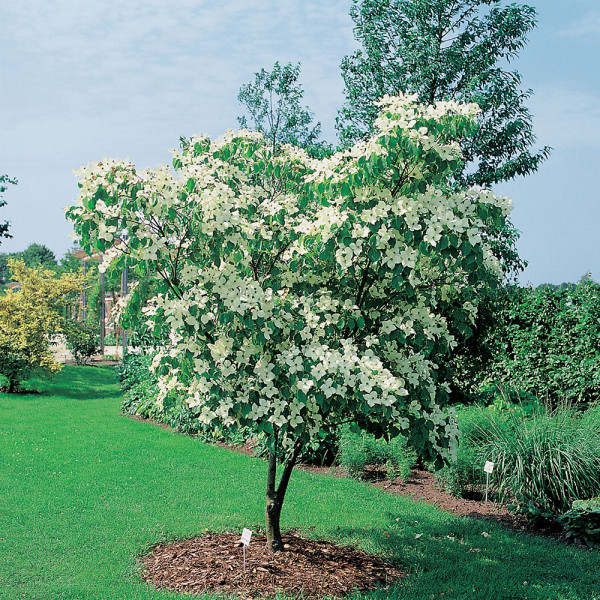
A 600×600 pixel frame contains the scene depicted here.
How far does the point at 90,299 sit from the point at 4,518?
70.0ft

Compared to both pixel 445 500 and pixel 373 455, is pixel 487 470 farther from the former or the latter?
pixel 373 455

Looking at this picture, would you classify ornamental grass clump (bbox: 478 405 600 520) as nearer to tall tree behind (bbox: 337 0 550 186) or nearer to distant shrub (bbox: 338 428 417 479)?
distant shrub (bbox: 338 428 417 479)

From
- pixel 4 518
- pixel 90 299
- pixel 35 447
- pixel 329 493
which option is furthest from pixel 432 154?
pixel 90 299

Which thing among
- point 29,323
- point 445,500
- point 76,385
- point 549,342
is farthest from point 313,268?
point 76,385

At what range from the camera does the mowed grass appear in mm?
4098

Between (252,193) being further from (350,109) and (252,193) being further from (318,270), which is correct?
(350,109)

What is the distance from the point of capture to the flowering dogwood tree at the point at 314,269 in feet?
11.3

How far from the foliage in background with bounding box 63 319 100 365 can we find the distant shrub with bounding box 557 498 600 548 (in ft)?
41.4

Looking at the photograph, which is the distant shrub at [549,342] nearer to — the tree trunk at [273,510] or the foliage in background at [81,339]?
the tree trunk at [273,510]

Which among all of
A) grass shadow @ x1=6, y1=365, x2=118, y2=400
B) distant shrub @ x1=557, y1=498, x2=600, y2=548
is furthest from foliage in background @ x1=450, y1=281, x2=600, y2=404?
grass shadow @ x1=6, y1=365, x2=118, y2=400

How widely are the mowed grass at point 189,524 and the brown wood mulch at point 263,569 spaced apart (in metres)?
0.16

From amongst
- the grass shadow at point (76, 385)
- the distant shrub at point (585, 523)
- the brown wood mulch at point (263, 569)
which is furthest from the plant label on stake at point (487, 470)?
the grass shadow at point (76, 385)

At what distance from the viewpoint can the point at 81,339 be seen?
15.4 meters

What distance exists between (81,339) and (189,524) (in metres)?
11.3
